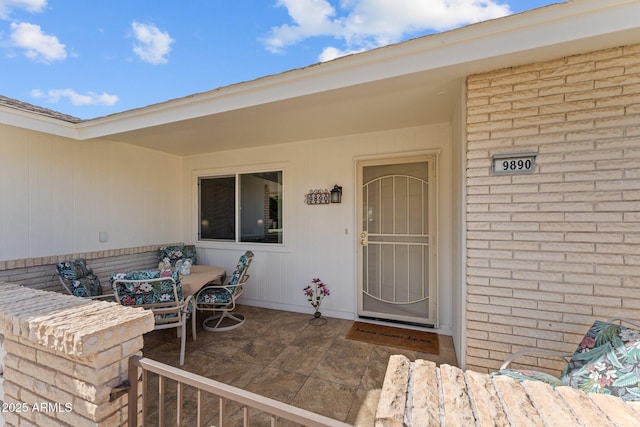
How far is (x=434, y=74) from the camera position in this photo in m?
2.01

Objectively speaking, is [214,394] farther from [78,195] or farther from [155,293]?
[78,195]

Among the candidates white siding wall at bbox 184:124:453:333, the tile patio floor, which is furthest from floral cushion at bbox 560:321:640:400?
white siding wall at bbox 184:124:453:333

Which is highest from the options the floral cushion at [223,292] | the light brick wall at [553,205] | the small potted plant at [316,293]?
the light brick wall at [553,205]

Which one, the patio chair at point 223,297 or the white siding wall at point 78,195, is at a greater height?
the white siding wall at point 78,195

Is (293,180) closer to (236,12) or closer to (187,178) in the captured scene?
(187,178)

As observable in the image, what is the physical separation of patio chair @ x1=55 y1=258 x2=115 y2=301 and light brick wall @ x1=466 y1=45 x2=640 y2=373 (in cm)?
385

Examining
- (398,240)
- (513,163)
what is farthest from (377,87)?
(398,240)

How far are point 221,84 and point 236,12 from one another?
217cm

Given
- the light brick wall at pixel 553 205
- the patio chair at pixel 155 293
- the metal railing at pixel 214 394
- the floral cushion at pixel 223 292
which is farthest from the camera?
the floral cushion at pixel 223 292

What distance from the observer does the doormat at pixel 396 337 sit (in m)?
3.00

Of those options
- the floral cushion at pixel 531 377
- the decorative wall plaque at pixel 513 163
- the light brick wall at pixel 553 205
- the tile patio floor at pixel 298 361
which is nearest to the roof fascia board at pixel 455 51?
the light brick wall at pixel 553 205

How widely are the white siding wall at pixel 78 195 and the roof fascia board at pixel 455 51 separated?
6.89 feet

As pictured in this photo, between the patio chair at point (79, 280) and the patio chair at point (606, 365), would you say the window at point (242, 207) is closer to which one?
the patio chair at point (79, 280)

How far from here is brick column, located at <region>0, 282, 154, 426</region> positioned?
Result: 110cm
